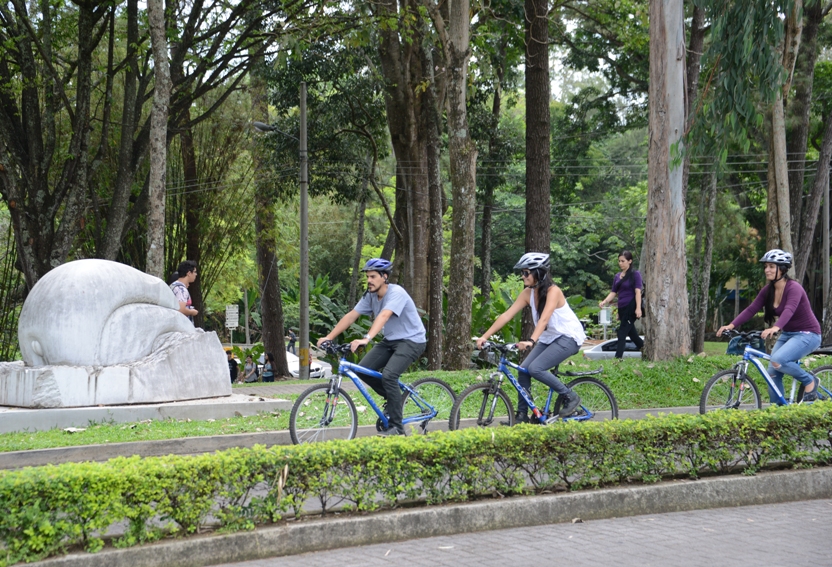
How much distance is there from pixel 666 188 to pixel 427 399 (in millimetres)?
7012

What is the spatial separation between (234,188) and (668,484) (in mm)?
23028

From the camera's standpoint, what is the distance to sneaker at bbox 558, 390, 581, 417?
8672 millimetres

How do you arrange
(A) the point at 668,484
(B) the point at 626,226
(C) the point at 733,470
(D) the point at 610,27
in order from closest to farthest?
(A) the point at 668,484, (C) the point at 733,470, (D) the point at 610,27, (B) the point at 626,226

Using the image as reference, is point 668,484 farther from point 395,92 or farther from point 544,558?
point 395,92

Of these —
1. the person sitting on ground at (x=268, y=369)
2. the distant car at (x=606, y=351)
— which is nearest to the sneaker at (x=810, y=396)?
the distant car at (x=606, y=351)

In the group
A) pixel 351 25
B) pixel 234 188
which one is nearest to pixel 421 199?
pixel 351 25

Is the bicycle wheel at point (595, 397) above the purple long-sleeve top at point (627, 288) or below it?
below

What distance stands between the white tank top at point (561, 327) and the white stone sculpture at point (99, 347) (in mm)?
5122

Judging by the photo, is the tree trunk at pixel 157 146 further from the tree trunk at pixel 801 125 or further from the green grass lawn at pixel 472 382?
the tree trunk at pixel 801 125

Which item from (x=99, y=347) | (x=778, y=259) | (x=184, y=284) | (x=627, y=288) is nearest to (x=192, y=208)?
(x=184, y=284)

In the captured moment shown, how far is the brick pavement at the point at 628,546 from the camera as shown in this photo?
5.35 metres

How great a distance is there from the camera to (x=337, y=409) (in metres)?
8.47

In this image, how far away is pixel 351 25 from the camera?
20.5 metres

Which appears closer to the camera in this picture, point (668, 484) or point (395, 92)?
point (668, 484)
